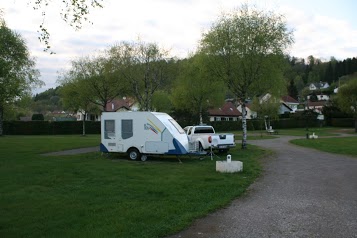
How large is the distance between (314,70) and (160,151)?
158 m

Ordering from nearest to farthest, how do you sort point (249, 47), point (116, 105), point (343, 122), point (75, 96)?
1. point (249, 47)
2. point (75, 96)
3. point (343, 122)
4. point (116, 105)

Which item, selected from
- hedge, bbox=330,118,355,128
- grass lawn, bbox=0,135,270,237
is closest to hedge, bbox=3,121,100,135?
grass lawn, bbox=0,135,270,237

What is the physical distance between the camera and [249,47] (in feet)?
77.7

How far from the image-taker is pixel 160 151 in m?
17.8

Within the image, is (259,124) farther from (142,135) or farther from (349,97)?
(142,135)

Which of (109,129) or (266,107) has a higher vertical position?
(266,107)

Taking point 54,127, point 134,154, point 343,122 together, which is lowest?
point 134,154

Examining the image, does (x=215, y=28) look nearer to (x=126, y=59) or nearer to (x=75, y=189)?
(x=126, y=59)

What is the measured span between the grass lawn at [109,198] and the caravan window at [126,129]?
3932mm

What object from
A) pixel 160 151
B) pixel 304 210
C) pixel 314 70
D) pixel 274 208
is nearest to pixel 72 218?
pixel 274 208

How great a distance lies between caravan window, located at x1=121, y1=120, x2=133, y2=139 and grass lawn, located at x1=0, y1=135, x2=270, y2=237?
3932mm

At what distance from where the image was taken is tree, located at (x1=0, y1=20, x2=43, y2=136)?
74.9ft

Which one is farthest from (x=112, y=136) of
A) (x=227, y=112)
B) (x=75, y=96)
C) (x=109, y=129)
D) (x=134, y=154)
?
(x=227, y=112)

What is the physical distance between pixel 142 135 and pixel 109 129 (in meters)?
2.01
